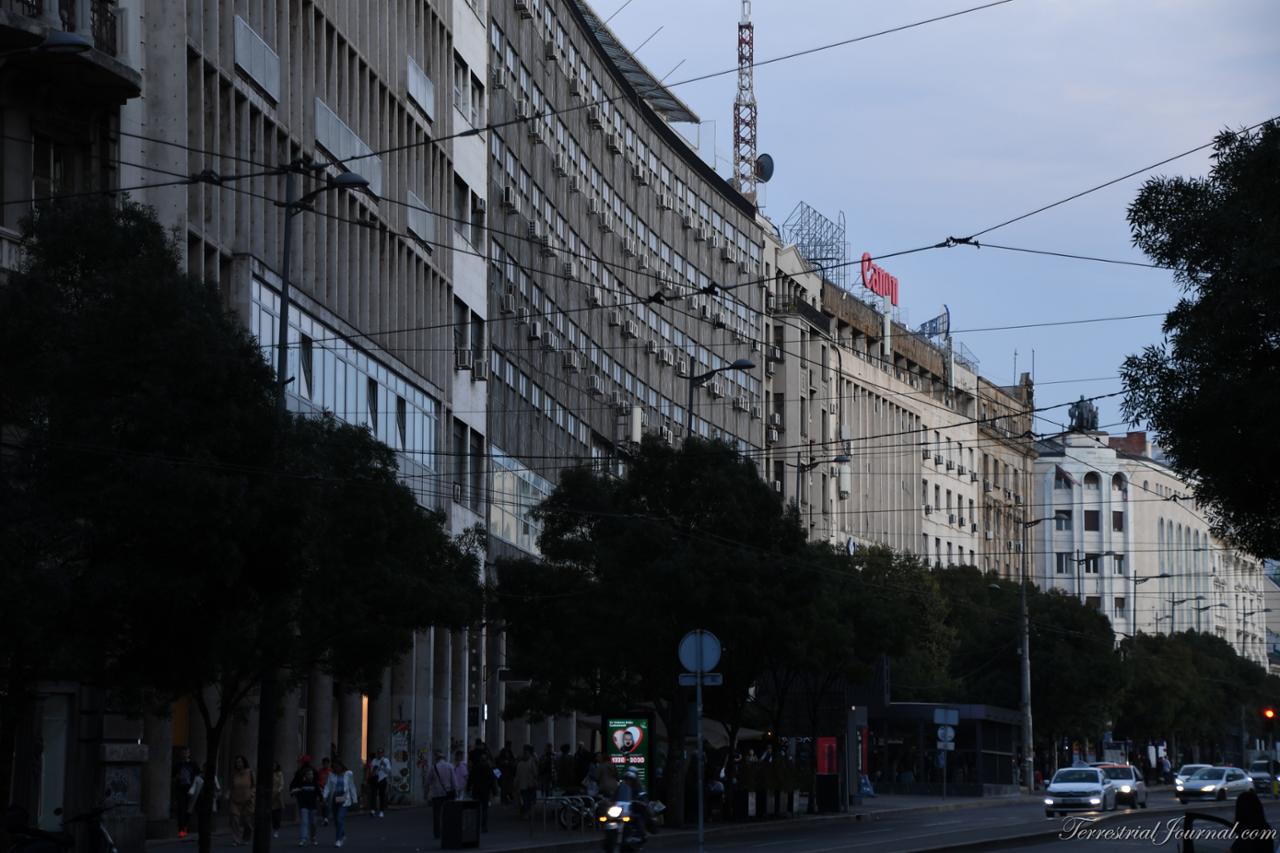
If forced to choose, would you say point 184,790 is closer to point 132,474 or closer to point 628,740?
point 628,740

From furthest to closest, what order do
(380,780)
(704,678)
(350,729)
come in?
(350,729) < (380,780) < (704,678)

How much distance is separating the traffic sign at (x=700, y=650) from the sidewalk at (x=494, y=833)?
A: 25.1 feet

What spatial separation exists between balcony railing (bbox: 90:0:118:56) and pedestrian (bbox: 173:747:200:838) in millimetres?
12371

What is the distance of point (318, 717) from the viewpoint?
45.5m

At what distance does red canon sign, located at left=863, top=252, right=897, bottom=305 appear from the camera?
11325 cm

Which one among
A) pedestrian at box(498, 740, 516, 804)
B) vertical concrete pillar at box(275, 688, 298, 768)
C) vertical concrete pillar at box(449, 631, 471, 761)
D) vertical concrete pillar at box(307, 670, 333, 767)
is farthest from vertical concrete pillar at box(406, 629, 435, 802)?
vertical concrete pillar at box(275, 688, 298, 768)

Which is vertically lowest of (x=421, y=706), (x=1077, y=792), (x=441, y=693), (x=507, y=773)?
(x=1077, y=792)

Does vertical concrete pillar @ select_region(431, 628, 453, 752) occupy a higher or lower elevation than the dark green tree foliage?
lower

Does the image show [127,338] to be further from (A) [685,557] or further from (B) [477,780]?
(A) [685,557]

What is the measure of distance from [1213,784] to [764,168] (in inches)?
2302

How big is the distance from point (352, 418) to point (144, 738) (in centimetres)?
1143

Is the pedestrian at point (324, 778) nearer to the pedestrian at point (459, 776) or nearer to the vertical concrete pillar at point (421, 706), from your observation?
the pedestrian at point (459, 776)

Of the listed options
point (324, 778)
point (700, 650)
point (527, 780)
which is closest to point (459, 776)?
point (527, 780)

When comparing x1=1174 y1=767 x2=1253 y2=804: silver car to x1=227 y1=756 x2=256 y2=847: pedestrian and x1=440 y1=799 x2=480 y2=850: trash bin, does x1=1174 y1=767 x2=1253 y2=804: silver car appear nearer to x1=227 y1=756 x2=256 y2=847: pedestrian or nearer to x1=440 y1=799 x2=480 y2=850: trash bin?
x1=440 y1=799 x2=480 y2=850: trash bin
